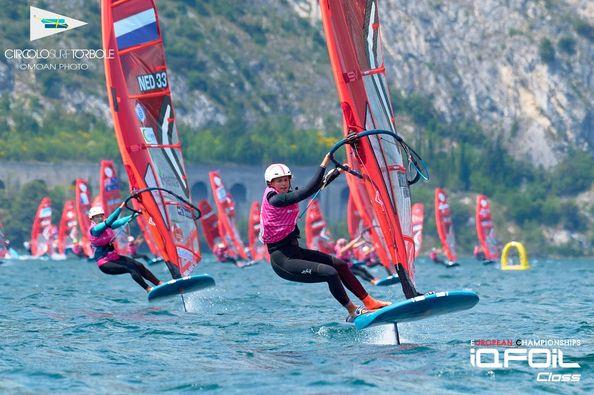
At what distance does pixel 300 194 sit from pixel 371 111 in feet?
15.5

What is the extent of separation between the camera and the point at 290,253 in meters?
15.0

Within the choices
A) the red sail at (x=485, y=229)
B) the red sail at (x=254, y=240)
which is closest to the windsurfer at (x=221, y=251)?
the red sail at (x=254, y=240)

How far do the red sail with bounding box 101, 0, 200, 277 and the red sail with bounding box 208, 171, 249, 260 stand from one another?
1411 inches

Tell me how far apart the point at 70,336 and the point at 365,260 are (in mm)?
36154

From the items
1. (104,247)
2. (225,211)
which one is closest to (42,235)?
(225,211)

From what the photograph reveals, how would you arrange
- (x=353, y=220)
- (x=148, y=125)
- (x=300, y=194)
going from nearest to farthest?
(x=300, y=194), (x=148, y=125), (x=353, y=220)

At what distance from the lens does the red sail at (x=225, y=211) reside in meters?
64.2

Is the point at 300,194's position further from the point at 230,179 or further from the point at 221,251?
the point at 230,179

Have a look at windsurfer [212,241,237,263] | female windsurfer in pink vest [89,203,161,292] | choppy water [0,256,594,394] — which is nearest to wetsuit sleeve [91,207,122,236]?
female windsurfer in pink vest [89,203,161,292]

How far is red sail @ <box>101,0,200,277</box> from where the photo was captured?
2459cm

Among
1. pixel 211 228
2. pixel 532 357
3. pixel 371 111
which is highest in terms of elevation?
pixel 371 111

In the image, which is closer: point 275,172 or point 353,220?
point 275,172

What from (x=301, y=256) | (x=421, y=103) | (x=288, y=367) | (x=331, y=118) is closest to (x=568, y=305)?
(x=301, y=256)

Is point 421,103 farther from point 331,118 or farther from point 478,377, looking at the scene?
point 478,377
